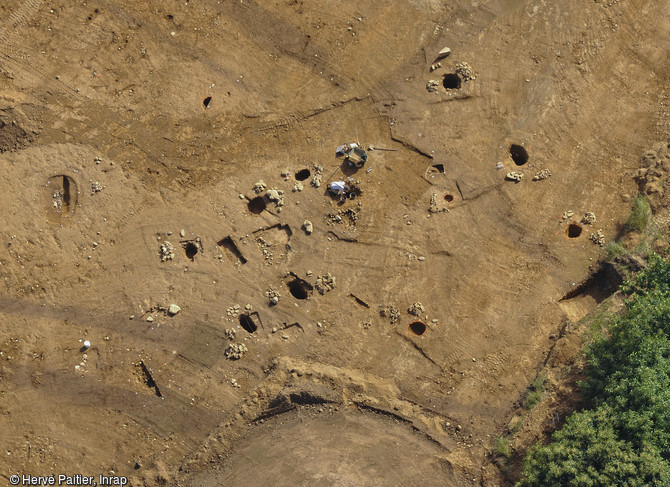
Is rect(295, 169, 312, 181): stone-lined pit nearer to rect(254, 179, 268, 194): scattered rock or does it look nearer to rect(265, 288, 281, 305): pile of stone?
rect(254, 179, 268, 194): scattered rock

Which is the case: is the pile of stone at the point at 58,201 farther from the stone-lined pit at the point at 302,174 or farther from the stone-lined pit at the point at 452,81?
the stone-lined pit at the point at 452,81

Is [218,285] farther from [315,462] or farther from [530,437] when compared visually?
[530,437]

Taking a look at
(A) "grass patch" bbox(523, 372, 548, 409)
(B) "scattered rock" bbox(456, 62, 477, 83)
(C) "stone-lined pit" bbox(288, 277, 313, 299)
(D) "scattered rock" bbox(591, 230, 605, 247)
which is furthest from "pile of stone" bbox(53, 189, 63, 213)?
(D) "scattered rock" bbox(591, 230, 605, 247)

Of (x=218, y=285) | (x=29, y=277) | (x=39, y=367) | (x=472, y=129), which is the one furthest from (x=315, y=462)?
(x=472, y=129)

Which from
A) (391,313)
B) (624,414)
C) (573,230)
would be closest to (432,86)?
(573,230)

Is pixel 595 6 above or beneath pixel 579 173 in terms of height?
above

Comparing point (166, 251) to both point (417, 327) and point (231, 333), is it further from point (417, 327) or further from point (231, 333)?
point (417, 327)
